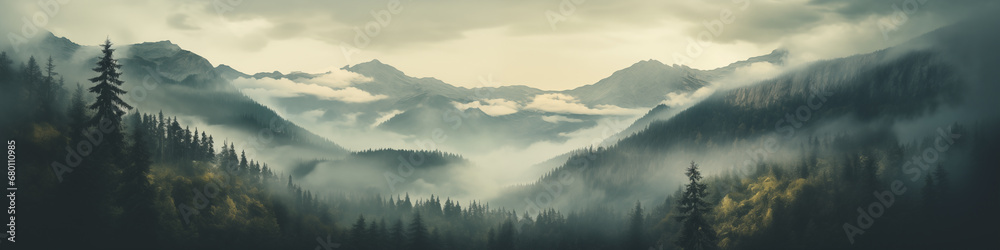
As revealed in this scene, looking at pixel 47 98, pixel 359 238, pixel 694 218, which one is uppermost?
pixel 47 98

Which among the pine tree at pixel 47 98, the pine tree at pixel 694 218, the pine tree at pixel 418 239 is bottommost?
the pine tree at pixel 418 239

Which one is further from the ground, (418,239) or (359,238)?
(359,238)

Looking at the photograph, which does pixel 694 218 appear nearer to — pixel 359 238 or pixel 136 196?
pixel 136 196

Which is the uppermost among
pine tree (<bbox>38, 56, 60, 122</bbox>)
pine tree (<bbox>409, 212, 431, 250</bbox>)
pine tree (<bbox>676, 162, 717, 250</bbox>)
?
pine tree (<bbox>38, 56, 60, 122</bbox>)

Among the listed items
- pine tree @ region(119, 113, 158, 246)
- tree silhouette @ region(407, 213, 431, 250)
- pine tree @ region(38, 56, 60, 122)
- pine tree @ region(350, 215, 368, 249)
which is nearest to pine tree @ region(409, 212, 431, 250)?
tree silhouette @ region(407, 213, 431, 250)

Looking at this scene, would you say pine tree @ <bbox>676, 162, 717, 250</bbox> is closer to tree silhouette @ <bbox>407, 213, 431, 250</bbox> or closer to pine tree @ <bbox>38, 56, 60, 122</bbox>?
tree silhouette @ <bbox>407, 213, 431, 250</bbox>

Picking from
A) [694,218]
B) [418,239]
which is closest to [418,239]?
[418,239]

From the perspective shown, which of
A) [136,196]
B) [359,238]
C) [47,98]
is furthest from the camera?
[359,238]

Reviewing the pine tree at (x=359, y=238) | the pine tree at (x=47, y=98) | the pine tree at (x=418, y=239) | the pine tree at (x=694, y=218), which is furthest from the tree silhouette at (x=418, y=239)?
the pine tree at (x=694, y=218)

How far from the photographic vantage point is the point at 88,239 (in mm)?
112500

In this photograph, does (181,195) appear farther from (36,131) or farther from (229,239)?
(36,131)

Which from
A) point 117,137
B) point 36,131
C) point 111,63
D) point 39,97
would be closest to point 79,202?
point 117,137

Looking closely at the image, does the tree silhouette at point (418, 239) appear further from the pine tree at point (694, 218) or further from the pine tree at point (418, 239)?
the pine tree at point (694, 218)

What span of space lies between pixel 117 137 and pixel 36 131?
5369 cm
